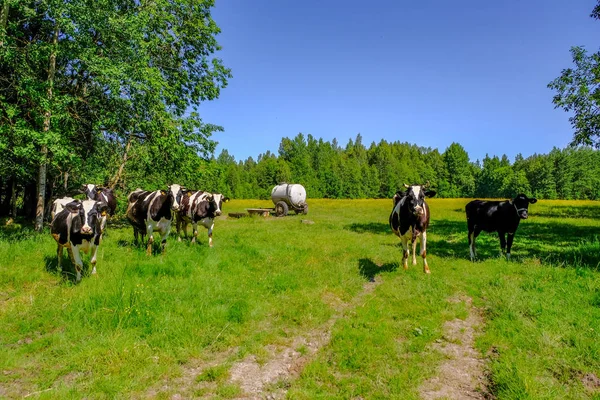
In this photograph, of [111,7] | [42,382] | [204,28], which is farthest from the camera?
[204,28]

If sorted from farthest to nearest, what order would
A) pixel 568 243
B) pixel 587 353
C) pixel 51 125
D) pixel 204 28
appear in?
1. pixel 204 28
2. pixel 568 243
3. pixel 51 125
4. pixel 587 353

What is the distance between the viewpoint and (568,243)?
13961mm

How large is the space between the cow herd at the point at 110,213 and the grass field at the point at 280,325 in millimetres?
796

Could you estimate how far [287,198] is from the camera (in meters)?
28.7

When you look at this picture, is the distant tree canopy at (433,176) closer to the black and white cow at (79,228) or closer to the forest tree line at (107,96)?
the forest tree line at (107,96)

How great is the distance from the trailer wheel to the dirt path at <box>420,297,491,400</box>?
891 inches

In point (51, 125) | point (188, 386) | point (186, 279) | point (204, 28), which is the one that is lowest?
point (188, 386)

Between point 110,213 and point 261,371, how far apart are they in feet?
34.6

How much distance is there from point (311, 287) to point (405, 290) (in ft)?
7.73

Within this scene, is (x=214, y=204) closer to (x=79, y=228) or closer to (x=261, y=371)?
(x=79, y=228)

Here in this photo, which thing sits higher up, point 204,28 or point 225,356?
point 204,28

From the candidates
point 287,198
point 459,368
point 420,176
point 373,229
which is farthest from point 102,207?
point 420,176

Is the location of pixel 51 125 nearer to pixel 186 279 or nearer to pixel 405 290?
pixel 186 279

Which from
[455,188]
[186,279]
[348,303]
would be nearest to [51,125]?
[186,279]
